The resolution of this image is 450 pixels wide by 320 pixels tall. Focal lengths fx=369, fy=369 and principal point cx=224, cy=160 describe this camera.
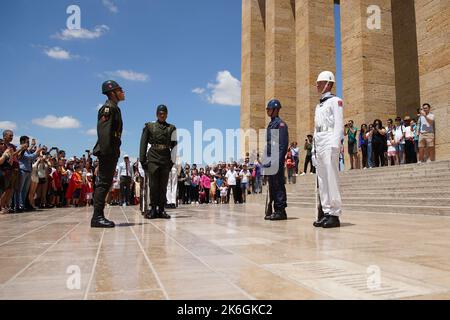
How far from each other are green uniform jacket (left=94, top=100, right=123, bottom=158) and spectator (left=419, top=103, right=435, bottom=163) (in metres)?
10.1

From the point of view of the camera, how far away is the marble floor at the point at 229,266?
2121 mm

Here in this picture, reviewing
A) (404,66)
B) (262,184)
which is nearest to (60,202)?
(262,184)

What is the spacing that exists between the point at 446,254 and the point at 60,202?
15.9m

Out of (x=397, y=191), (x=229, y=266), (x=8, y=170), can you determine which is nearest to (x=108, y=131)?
(x=229, y=266)

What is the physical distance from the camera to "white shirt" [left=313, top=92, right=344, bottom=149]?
5590mm

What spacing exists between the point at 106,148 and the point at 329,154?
3.53 m

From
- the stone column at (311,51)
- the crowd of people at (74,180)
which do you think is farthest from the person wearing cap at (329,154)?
the stone column at (311,51)

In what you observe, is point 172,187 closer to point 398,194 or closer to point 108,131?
point 398,194

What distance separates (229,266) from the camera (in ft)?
9.23

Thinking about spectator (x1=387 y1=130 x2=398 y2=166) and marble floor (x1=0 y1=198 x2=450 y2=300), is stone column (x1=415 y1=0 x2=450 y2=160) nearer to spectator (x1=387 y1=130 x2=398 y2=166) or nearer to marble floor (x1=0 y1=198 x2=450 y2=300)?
spectator (x1=387 y1=130 x2=398 y2=166)

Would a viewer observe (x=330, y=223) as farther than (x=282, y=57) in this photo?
No

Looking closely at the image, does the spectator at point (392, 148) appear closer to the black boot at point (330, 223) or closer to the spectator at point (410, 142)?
the spectator at point (410, 142)

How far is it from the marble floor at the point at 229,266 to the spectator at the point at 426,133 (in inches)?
338
